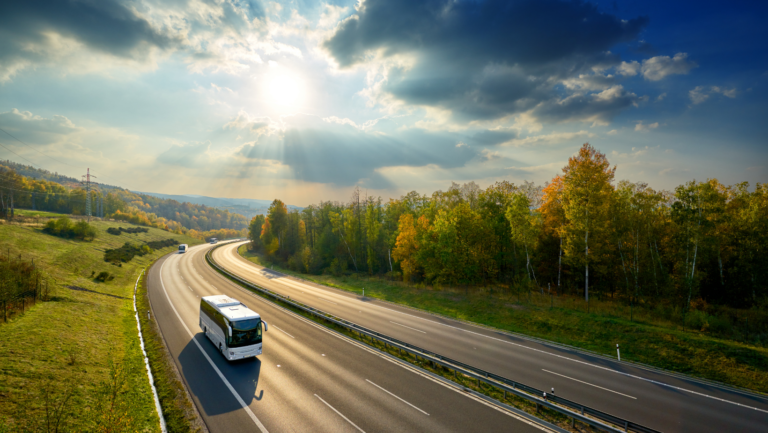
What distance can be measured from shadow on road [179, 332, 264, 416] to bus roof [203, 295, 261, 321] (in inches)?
118

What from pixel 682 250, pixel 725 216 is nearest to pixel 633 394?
pixel 682 250

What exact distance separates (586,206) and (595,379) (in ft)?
66.2

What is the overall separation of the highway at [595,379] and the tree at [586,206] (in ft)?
44.6

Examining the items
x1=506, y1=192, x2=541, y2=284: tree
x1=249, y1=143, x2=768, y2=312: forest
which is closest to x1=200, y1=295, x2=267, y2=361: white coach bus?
x1=249, y1=143, x2=768, y2=312: forest

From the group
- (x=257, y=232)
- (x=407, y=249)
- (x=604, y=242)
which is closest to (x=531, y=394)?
(x=604, y=242)

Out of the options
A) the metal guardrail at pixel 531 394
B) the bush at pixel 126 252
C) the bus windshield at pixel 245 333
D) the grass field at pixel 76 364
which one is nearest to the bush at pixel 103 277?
the grass field at pixel 76 364

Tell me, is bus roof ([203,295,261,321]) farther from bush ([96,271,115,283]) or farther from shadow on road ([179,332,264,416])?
bush ([96,271,115,283])

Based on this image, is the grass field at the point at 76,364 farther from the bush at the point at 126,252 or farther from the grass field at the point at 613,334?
the grass field at the point at 613,334

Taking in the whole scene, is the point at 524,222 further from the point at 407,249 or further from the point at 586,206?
the point at 407,249

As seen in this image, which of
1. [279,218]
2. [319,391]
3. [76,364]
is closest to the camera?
[319,391]

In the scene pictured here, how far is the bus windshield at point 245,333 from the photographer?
17.2 metres

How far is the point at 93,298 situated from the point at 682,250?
60017 millimetres

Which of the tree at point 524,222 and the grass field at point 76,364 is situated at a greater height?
the tree at point 524,222

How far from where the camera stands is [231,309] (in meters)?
19.2
